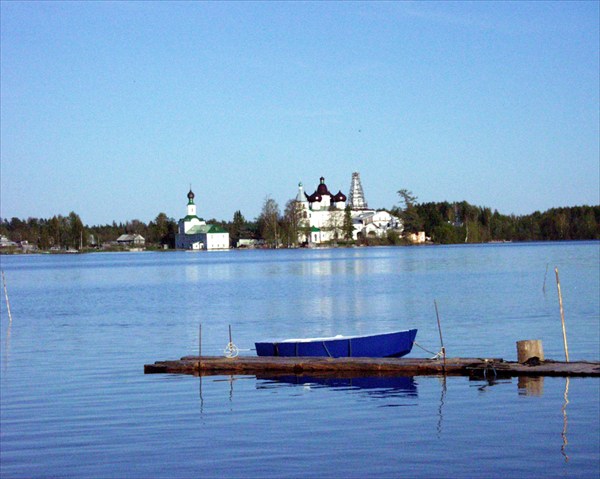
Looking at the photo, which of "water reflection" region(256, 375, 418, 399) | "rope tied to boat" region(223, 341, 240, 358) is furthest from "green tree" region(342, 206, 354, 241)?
"water reflection" region(256, 375, 418, 399)

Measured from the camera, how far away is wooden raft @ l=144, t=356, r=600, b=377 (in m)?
21.6

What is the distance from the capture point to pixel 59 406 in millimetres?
20609

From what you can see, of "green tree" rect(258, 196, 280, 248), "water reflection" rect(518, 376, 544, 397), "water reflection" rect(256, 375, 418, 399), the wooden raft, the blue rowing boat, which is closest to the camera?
"water reflection" rect(518, 376, 544, 397)

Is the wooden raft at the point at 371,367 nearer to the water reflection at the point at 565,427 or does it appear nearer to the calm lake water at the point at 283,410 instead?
the calm lake water at the point at 283,410

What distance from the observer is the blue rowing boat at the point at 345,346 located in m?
25.2

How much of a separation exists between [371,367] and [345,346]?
86.2 inches

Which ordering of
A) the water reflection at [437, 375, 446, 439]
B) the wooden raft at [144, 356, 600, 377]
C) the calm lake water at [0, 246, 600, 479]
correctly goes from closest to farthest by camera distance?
the calm lake water at [0, 246, 600, 479], the water reflection at [437, 375, 446, 439], the wooden raft at [144, 356, 600, 377]

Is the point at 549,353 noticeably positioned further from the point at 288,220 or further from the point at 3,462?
the point at 288,220

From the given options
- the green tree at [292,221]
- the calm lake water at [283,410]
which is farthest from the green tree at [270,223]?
the calm lake water at [283,410]

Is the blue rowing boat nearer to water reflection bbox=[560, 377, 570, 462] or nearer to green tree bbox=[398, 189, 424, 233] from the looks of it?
water reflection bbox=[560, 377, 570, 462]

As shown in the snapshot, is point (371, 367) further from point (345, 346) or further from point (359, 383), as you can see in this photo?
point (345, 346)

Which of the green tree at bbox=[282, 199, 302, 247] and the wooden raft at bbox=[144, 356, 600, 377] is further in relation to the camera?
the green tree at bbox=[282, 199, 302, 247]

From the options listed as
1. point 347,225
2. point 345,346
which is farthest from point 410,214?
point 345,346

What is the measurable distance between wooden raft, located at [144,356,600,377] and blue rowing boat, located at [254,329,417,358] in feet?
2.47
